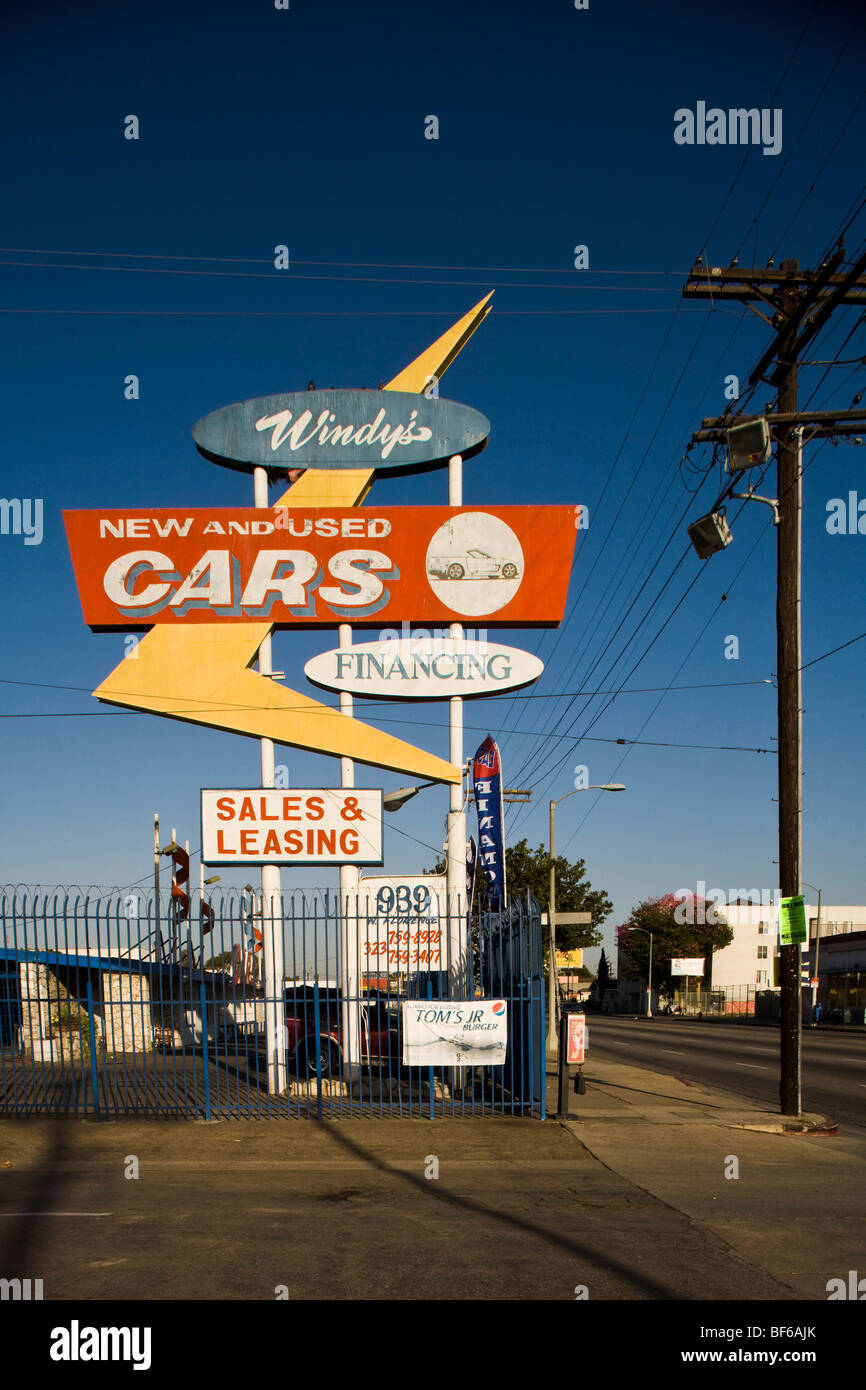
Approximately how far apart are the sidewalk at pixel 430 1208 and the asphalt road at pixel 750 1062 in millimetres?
4496

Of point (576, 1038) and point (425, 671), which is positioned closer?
point (576, 1038)

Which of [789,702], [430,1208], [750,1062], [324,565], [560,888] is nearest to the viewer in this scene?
[430,1208]

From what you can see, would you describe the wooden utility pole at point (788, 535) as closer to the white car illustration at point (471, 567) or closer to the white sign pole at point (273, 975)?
the white car illustration at point (471, 567)

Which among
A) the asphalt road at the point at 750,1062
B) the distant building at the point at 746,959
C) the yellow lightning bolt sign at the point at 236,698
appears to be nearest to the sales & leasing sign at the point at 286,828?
the yellow lightning bolt sign at the point at 236,698

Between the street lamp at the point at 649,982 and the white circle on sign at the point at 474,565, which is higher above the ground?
the white circle on sign at the point at 474,565

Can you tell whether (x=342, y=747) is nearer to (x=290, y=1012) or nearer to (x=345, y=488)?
(x=345, y=488)

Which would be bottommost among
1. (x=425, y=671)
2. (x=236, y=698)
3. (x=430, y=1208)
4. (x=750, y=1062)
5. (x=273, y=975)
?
(x=750, y=1062)

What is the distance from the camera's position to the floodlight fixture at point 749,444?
1504 cm

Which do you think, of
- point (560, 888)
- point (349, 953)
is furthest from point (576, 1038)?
point (560, 888)

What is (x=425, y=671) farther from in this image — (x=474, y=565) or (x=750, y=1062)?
(x=750, y=1062)

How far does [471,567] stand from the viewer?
19.5 metres

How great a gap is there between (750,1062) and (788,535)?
17.9 m
